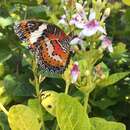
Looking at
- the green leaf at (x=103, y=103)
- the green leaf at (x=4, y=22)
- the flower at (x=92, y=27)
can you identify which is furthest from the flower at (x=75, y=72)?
the green leaf at (x=4, y=22)

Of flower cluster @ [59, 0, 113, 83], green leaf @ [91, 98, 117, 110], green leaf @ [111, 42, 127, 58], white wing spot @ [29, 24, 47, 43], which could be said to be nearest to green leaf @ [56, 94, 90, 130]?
flower cluster @ [59, 0, 113, 83]

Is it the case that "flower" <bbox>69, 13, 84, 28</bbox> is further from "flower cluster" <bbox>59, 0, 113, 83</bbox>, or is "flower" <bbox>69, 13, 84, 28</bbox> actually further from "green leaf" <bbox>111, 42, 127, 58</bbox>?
"green leaf" <bbox>111, 42, 127, 58</bbox>

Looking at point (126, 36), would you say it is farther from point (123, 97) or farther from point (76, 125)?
point (76, 125)

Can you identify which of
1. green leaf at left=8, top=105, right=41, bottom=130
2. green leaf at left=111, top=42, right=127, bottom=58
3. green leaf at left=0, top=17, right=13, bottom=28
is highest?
green leaf at left=8, top=105, right=41, bottom=130

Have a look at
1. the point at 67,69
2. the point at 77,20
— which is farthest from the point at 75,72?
the point at 77,20

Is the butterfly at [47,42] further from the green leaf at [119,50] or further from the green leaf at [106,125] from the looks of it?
the green leaf at [119,50]
